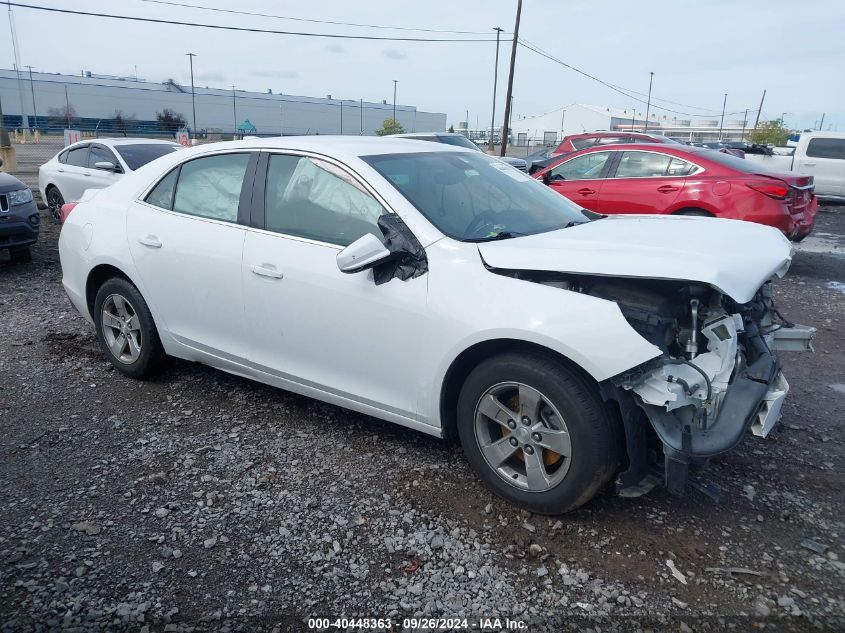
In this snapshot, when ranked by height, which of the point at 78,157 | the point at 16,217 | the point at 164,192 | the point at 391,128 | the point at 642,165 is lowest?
the point at 16,217

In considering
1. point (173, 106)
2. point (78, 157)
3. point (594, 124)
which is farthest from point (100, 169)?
point (594, 124)

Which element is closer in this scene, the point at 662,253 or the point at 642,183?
the point at 662,253

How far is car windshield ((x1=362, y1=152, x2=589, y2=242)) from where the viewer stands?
134 inches

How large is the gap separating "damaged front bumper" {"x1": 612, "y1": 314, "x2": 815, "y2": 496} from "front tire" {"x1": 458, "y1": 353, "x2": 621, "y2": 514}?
11 centimetres

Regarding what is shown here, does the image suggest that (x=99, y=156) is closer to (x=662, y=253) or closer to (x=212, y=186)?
(x=212, y=186)

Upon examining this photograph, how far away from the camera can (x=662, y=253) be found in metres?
2.87

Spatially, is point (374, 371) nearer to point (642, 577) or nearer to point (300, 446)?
point (300, 446)

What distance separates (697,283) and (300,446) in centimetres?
227

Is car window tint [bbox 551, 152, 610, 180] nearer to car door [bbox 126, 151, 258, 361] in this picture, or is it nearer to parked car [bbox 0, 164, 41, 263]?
car door [bbox 126, 151, 258, 361]

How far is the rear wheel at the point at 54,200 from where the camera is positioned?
1123 centimetres

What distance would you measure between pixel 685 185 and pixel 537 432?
618 centimetres

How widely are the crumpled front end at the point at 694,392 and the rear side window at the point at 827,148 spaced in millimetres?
14735

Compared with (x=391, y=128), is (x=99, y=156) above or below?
above

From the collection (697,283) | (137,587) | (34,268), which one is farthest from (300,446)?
(34,268)
